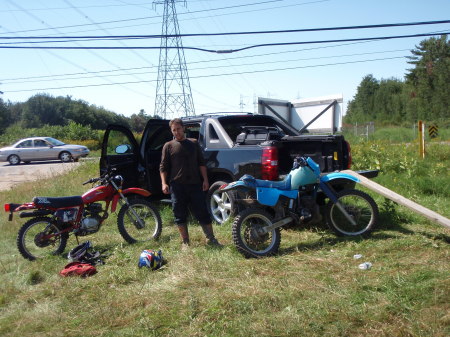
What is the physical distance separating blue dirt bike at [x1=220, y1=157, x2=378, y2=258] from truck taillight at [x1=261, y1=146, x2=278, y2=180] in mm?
323

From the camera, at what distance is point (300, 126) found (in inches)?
458

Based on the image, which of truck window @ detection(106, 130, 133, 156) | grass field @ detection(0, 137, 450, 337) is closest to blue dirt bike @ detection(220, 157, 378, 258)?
grass field @ detection(0, 137, 450, 337)

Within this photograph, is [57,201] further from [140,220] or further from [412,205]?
[412,205]

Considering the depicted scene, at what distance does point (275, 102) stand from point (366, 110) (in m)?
56.7

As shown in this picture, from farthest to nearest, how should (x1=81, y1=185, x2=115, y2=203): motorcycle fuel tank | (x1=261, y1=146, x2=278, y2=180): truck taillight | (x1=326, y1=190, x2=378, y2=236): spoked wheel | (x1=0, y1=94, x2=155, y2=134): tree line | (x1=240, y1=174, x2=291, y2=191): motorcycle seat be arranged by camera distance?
(x1=0, y1=94, x2=155, y2=134): tree line
(x1=81, y1=185, x2=115, y2=203): motorcycle fuel tank
(x1=261, y1=146, x2=278, y2=180): truck taillight
(x1=326, y1=190, x2=378, y2=236): spoked wheel
(x1=240, y1=174, x2=291, y2=191): motorcycle seat

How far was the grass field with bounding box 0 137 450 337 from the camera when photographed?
11.4 ft

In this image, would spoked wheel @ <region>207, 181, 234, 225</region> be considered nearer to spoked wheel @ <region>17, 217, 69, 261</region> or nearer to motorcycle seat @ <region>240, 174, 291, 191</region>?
motorcycle seat @ <region>240, 174, 291, 191</region>

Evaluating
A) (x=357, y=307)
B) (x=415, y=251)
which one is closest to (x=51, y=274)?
(x=357, y=307)

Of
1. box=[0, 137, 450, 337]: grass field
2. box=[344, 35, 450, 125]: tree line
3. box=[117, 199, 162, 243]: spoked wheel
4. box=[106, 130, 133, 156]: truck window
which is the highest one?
box=[344, 35, 450, 125]: tree line

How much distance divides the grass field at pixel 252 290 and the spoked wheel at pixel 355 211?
0.49 feet

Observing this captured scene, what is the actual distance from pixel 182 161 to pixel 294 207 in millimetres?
1596

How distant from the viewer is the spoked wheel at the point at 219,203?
21.9 ft

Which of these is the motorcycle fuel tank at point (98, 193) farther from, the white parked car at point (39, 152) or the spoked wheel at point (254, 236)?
the white parked car at point (39, 152)

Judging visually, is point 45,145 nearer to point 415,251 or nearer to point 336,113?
point 336,113
